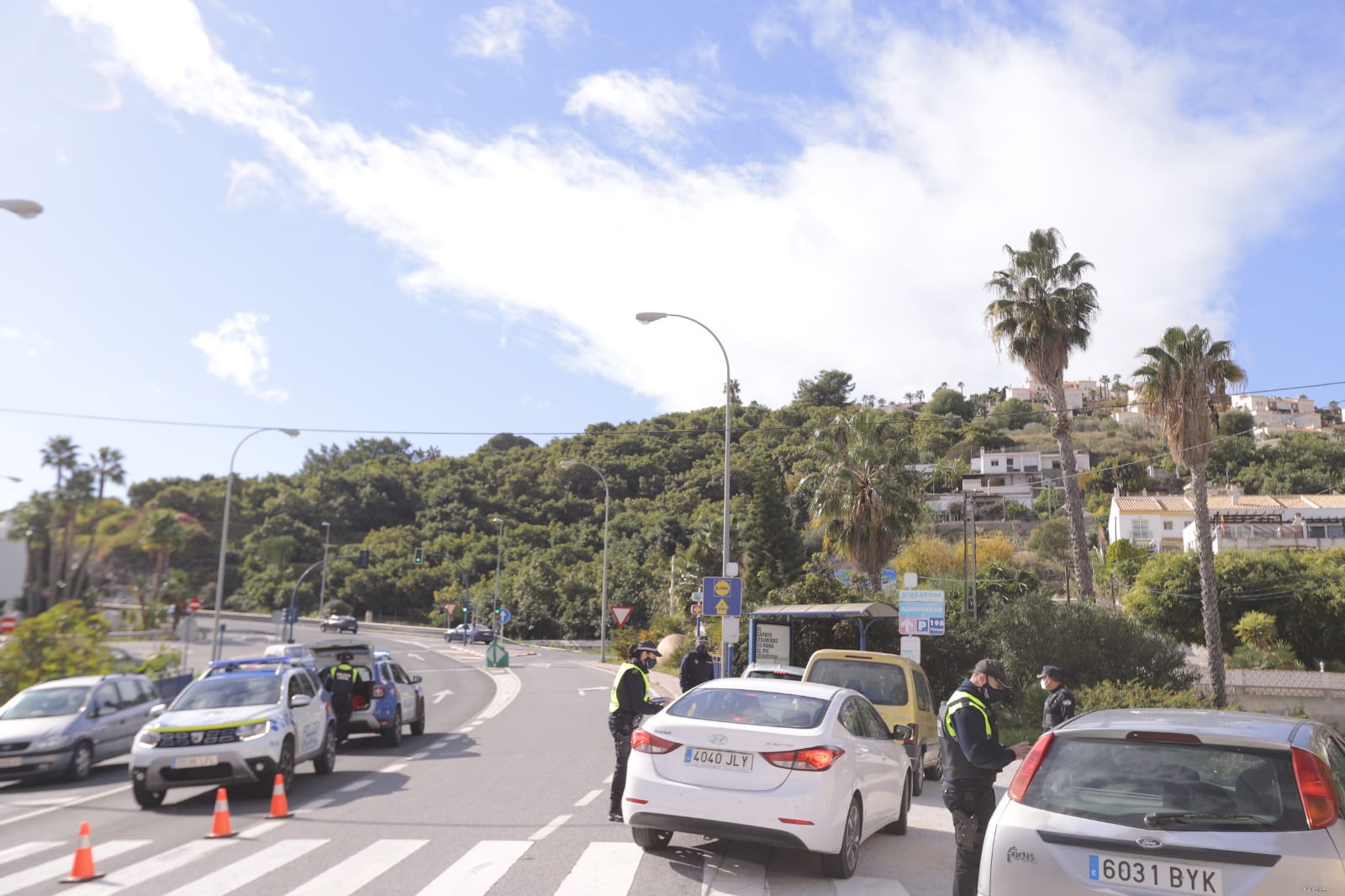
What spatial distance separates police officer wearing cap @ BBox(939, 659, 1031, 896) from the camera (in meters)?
6.53

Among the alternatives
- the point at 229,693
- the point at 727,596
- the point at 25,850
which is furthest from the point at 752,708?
the point at 727,596

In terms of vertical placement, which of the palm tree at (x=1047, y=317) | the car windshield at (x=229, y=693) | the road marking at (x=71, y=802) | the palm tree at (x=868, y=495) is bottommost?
the road marking at (x=71, y=802)

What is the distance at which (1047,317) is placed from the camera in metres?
Result: 29.7

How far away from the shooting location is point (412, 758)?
51.4 ft

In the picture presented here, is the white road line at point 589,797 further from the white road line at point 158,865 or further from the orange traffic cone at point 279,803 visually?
the white road line at point 158,865

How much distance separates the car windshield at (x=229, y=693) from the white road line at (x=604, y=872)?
19.1ft

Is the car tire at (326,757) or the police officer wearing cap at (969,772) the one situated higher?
the police officer wearing cap at (969,772)

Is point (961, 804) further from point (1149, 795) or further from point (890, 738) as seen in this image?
point (890, 738)

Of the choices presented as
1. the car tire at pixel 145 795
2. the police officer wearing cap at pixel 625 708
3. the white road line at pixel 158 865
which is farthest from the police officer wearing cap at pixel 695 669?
the white road line at pixel 158 865

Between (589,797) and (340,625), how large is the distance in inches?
A: 2759

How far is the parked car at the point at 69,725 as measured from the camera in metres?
13.6

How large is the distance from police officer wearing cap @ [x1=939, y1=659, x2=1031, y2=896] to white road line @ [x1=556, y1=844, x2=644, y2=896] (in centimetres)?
229

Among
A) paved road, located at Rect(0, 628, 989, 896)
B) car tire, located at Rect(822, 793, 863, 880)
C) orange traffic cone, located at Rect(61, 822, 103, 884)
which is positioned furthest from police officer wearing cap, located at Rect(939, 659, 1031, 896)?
orange traffic cone, located at Rect(61, 822, 103, 884)

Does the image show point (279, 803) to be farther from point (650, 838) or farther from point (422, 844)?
point (650, 838)
